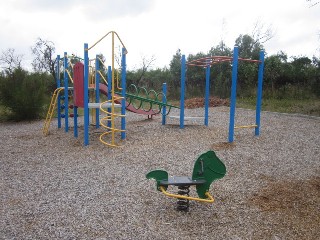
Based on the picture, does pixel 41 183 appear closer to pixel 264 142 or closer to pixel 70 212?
pixel 70 212

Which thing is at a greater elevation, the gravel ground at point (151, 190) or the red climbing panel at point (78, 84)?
the red climbing panel at point (78, 84)

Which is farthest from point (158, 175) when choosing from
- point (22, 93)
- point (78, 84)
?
Result: point (22, 93)

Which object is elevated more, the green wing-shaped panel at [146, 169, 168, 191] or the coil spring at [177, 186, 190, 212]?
the green wing-shaped panel at [146, 169, 168, 191]

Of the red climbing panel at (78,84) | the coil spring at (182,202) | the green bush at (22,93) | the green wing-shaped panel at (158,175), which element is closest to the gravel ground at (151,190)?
the coil spring at (182,202)

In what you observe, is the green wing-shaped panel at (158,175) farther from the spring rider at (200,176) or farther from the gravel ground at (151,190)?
the gravel ground at (151,190)

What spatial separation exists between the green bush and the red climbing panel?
3891mm

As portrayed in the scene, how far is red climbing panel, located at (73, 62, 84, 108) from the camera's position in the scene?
5916mm

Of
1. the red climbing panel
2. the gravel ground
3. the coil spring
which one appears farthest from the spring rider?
the red climbing panel

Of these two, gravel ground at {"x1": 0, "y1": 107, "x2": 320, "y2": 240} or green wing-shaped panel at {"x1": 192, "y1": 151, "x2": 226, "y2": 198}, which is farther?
green wing-shaped panel at {"x1": 192, "y1": 151, "x2": 226, "y2": 198}

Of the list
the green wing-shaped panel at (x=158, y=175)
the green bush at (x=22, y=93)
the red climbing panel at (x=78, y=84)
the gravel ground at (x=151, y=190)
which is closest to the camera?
the gravel ground at (x=151, y=190)

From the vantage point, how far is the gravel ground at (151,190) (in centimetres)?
258

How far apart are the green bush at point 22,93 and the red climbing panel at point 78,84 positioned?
389 centimetres

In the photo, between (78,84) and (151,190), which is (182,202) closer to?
(151,190)

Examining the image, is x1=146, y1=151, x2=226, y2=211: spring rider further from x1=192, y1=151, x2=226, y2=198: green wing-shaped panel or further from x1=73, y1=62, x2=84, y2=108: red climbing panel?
x1=73, y1=62, x2=84, y2=108: red climbing panel
